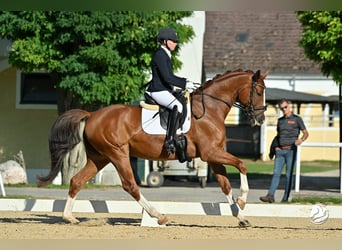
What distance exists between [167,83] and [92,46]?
30.3ft

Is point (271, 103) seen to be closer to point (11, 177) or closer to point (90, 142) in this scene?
point (11, 177)

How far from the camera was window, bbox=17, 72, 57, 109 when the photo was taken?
23.8m

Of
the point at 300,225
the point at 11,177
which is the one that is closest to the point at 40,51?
the point at 11,177

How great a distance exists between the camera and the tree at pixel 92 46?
19750mm

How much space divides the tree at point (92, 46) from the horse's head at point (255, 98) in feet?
28.0

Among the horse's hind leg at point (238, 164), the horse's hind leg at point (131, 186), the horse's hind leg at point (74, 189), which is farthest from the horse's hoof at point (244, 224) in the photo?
the horse's hind leg at point (74, 189)

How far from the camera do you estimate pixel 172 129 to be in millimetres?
11148

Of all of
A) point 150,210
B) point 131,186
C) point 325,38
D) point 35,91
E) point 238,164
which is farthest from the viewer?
point 35,91

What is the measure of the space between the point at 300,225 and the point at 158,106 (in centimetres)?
253

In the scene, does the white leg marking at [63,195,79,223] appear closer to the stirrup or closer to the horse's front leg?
the stirrup

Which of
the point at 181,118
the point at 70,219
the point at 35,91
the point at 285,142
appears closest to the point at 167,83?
the point at 181,118

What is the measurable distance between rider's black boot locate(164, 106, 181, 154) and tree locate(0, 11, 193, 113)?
871cm

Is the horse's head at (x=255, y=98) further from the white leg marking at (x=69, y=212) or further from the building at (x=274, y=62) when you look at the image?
the building at (x=274, y=62)

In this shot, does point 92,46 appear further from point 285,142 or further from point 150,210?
point 150,210
